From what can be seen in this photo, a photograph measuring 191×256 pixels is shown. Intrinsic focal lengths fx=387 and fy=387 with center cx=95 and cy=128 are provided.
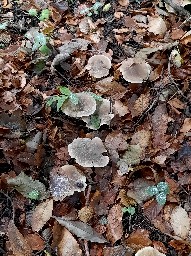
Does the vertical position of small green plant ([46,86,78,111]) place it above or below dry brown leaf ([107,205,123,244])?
above

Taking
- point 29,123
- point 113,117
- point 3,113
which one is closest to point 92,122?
point 113,117

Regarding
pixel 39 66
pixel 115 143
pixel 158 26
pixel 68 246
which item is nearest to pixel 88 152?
pixel 115 143

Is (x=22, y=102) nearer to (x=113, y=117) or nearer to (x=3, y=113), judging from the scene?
(x=3, y=113)

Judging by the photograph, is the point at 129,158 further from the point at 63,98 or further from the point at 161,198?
the point at 63,98

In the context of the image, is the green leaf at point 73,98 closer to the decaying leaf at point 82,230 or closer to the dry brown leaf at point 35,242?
the decaying leaf at point 82,230

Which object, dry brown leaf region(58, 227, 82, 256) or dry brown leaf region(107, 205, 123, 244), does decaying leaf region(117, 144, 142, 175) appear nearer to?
dry brown leaf region(107, 205, 123, 244)

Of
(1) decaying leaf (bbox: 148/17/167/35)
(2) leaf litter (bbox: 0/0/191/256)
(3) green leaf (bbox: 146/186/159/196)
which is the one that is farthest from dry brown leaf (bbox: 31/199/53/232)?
(1) decaying leaf (bbox: 148/17/167/35)
